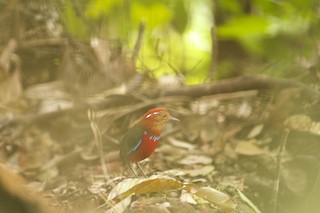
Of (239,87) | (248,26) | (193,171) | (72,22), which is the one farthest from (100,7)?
(193,171)

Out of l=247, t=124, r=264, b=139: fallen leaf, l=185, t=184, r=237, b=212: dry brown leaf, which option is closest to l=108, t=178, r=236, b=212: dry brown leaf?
l=185, t=184, r=237, b=212: dry brown leaf

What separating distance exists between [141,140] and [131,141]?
0.02 meters

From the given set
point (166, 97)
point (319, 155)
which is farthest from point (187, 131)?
point (319, 155)

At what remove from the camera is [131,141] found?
0.81 metres

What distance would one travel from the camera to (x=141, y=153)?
0.80 m

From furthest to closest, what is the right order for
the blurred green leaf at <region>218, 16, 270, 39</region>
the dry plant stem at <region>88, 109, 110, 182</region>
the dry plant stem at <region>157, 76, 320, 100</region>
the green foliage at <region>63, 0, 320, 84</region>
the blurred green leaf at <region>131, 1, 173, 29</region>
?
the blurred green leaf at <region>218, 16, 270, 39</region>
the blurred green leaf at <region>131, 1, 173, 29</region>
the green foliage at <region>63, 0, 320, 84</region>
the dry plant stem at <region>157, 76, 320, 100</region>
the dry plant stem at <region>88, 109, 110, 182</region>

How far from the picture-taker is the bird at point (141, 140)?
2.64 feet

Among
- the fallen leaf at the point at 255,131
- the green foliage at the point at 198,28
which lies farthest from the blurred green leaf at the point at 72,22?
the fallen leaf at the point at 255,131

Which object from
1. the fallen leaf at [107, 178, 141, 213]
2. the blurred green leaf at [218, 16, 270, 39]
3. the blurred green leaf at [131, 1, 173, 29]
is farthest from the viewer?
the blurred green leaf at [218, 16, 270, 39]

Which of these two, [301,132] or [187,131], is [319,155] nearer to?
[301,132]

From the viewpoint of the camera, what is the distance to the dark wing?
2.64 ft

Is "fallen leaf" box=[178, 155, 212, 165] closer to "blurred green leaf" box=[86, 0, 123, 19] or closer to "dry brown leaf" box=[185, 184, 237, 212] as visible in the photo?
"dry brown leaf" box=[185, 184, 237, 212]

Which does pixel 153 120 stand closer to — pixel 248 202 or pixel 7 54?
pixel 248 202

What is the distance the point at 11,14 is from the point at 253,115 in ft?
2.02
